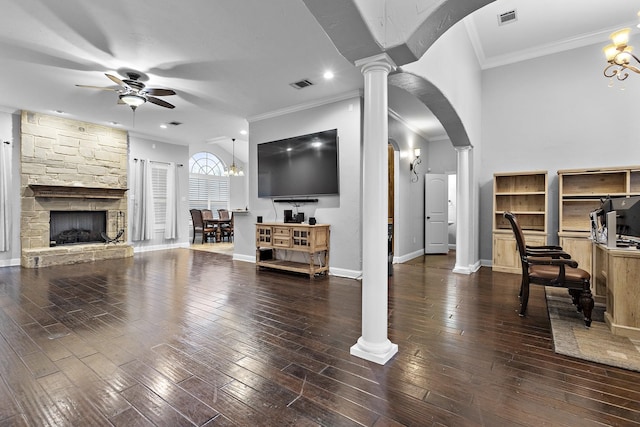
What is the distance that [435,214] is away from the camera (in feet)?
24.2

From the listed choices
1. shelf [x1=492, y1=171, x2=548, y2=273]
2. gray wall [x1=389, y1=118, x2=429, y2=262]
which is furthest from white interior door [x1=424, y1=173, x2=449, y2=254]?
shelf [x1=492, y1=171, x2=548, y2=273]

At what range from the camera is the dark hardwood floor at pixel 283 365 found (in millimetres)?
1591

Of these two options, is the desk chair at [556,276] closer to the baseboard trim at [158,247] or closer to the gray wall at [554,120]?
the gray wall at [554,120]

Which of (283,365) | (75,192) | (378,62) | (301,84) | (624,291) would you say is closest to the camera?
(283,365)

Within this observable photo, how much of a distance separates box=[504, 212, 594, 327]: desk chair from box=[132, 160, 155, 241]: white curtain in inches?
312

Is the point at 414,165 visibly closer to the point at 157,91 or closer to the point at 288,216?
the point at 288,216

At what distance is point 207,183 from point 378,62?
33.2 feet

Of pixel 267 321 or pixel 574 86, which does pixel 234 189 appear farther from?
pixel 574 86

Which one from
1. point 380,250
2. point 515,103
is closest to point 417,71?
point 380,250

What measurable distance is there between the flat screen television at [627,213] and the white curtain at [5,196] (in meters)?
9.27

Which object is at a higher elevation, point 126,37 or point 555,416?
point 126,37

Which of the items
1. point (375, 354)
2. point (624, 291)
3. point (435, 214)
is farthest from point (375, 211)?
point (435, 214)

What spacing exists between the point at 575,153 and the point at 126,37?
6.78 metres

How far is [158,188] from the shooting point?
798cm
